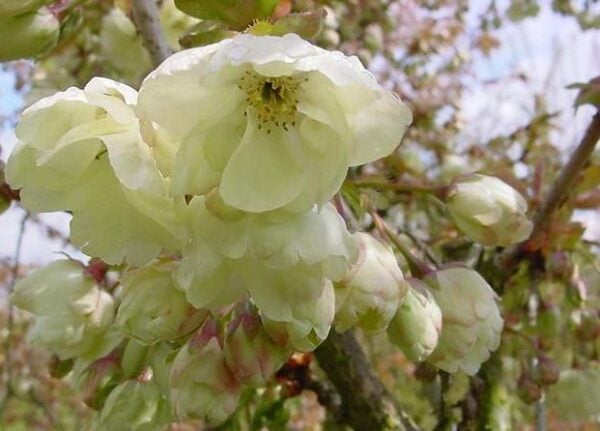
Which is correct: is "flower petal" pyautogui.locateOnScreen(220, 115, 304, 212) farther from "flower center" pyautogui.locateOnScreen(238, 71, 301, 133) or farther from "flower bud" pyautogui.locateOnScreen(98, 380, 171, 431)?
"flower bud" pyautogui.locateOnScreen(98, 380, 171, 431)

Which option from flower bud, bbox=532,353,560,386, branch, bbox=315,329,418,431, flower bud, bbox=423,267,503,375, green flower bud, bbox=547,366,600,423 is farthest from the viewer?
green flower bud, bbox=547,366,600,423

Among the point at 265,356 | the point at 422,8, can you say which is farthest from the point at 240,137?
the point at 422,8

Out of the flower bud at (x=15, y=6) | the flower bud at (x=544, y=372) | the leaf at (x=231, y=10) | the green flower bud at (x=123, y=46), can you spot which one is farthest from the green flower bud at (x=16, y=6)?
the flower bud at (x=544, y=372)

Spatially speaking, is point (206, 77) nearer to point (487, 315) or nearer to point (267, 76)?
point (267, 76)

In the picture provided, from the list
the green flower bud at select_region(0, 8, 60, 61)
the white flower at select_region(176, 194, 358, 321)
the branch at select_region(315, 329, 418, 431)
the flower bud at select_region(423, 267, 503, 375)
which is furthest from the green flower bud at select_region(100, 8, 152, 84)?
the white flower at select_region(176, 194, 358, 321)

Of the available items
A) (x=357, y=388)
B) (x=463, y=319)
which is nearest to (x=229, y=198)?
(x=463, y=319)

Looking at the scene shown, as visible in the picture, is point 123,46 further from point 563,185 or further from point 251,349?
point 251,349
